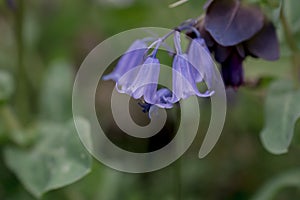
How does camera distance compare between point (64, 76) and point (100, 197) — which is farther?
point (64, 76)

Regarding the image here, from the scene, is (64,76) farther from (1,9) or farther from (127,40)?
(1,9)

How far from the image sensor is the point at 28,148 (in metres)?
1.82

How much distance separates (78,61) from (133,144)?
2.05ft

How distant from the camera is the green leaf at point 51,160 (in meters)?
1.55

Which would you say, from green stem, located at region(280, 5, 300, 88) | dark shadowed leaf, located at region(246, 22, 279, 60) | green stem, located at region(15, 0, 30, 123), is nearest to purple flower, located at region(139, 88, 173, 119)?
dark shadowed leaf, located at region(246, 22, 279, 60)

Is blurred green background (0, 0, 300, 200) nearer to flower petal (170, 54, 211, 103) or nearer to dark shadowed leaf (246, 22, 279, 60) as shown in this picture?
→ dark shadowed leaf (246, 22, 279, 60)

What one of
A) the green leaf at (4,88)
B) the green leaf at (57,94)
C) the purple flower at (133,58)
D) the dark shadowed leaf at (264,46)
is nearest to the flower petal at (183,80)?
the purple flower at (133,58)

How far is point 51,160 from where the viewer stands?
1698 mm

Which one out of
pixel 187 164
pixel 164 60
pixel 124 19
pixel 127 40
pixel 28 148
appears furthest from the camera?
pixel 124 19

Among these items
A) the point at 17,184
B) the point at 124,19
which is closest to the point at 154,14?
the point at 124,19

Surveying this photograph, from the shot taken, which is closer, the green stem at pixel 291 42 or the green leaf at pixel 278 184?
the green stem at pixel 291 42

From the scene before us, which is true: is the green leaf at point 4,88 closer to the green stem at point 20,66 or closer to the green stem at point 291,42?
the green stem at point 20,66

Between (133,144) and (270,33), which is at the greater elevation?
(270,33)

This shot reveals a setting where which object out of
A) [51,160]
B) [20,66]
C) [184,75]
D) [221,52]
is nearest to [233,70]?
[221,52]
